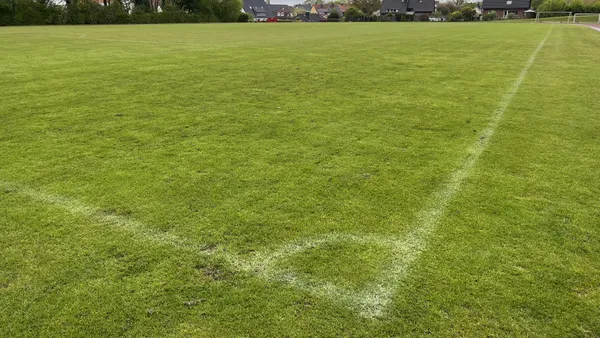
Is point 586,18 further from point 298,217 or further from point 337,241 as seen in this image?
point 337,241

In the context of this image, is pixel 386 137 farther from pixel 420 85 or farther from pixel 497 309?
pixel 420 85

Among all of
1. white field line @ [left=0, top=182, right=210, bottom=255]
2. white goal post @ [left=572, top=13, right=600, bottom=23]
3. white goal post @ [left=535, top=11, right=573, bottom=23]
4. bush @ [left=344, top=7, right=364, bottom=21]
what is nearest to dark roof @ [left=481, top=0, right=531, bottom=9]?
white goal post @ [left=535, top=11, right=573, bottom=23]

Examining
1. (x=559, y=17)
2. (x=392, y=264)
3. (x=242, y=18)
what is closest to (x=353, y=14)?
(x=242, y=18)

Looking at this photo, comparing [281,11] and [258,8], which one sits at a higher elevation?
[281,11]

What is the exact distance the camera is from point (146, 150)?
4.67 metres

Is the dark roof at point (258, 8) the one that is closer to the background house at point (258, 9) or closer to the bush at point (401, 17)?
the background house at point (258, 9)

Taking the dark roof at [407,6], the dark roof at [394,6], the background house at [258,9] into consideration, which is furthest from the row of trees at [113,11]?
the background house at [258,9]

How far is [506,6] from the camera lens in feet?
301

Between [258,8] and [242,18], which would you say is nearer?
[242,18]

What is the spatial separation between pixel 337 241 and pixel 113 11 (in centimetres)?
4595

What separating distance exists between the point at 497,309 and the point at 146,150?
3742mm

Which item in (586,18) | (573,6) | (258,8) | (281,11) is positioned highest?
(281,11)

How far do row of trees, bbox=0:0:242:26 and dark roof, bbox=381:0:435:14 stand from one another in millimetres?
60493

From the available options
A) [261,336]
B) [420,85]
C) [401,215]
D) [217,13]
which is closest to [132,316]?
[261,336]
